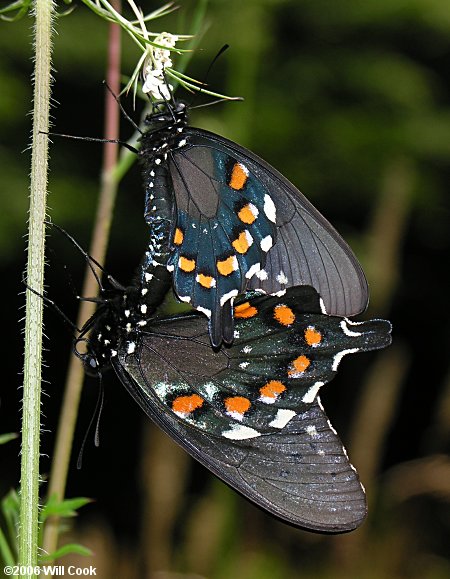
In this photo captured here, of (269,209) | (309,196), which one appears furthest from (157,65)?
(309,196)

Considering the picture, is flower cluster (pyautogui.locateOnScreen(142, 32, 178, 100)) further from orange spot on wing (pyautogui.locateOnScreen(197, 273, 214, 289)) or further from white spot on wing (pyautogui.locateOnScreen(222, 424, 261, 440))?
white spot on wing (pyautogui.locateOnScreen(222, 424, 261, 440))

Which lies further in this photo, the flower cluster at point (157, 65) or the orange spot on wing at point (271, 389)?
the orange spot on wing at point (271, 389)

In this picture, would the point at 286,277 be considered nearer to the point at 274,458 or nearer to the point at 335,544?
the point at 274,458

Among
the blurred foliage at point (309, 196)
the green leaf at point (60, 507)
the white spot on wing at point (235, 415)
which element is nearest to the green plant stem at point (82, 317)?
the green leaf at point (60, 507)

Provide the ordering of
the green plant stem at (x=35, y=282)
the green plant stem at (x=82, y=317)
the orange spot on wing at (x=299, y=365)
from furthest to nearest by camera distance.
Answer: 1. the green plant stem at (x=82, y=317)
2. the orange spot on wing at (x=299, y=365)
3. the green plant stem at (x=35, y=282)

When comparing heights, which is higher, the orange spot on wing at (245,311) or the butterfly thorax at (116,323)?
the orange spot on wing at (245,311)

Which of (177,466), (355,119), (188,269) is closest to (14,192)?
(177,466)

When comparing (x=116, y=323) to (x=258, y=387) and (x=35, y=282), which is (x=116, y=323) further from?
(x=35, y=282)

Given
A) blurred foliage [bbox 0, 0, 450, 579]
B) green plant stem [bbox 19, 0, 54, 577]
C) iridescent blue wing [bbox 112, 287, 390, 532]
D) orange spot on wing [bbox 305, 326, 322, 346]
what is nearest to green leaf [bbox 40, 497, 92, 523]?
iridescent blue wing [bbox 112, 287, 390, 532]

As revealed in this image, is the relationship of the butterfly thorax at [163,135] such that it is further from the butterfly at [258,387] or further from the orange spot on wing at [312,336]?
the orange spot on wing at [312,336]
